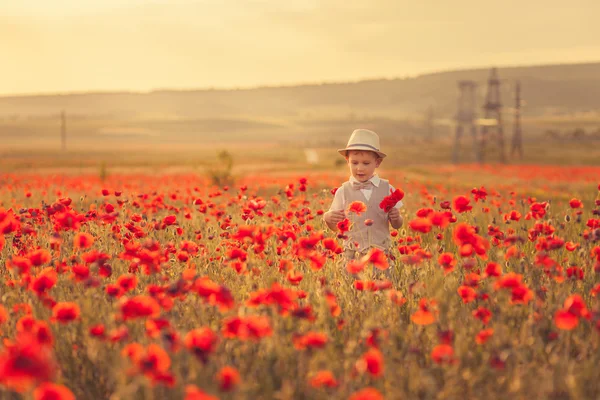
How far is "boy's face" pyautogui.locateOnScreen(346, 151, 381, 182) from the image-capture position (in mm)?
4941

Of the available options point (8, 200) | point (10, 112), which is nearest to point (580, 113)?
point (8, 200)

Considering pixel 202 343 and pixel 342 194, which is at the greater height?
pixel 342 194

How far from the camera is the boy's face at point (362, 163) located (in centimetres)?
494

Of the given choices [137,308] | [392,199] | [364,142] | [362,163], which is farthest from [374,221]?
[137,308]

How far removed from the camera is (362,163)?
4.96 m

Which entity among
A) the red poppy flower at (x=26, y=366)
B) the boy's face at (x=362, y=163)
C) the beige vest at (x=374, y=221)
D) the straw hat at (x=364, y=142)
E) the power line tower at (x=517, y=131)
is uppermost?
the power line tower at (x=517, y=131)

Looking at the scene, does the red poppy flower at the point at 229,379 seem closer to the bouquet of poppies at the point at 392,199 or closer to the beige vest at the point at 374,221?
the bouquet of poppies at the point at 392,199

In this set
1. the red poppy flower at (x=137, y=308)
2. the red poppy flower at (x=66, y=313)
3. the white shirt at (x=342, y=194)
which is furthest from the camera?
the white shirt at (x=342, y=194)

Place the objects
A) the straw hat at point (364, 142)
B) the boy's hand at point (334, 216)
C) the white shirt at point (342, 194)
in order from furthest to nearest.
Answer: the white shirt at point (342, 194), the straw hat at point (364, 142), the boy's hand at point (334, 216)

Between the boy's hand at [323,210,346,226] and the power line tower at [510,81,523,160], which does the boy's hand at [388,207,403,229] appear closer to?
the boy's hand at [323,210,346,226]

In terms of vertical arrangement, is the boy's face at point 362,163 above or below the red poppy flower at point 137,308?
above

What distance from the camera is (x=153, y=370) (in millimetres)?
1980

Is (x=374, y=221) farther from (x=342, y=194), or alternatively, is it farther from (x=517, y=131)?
(x=517, y=131)

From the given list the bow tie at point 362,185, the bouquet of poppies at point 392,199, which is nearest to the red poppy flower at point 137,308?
the bouquet of poppies at point 392,199
